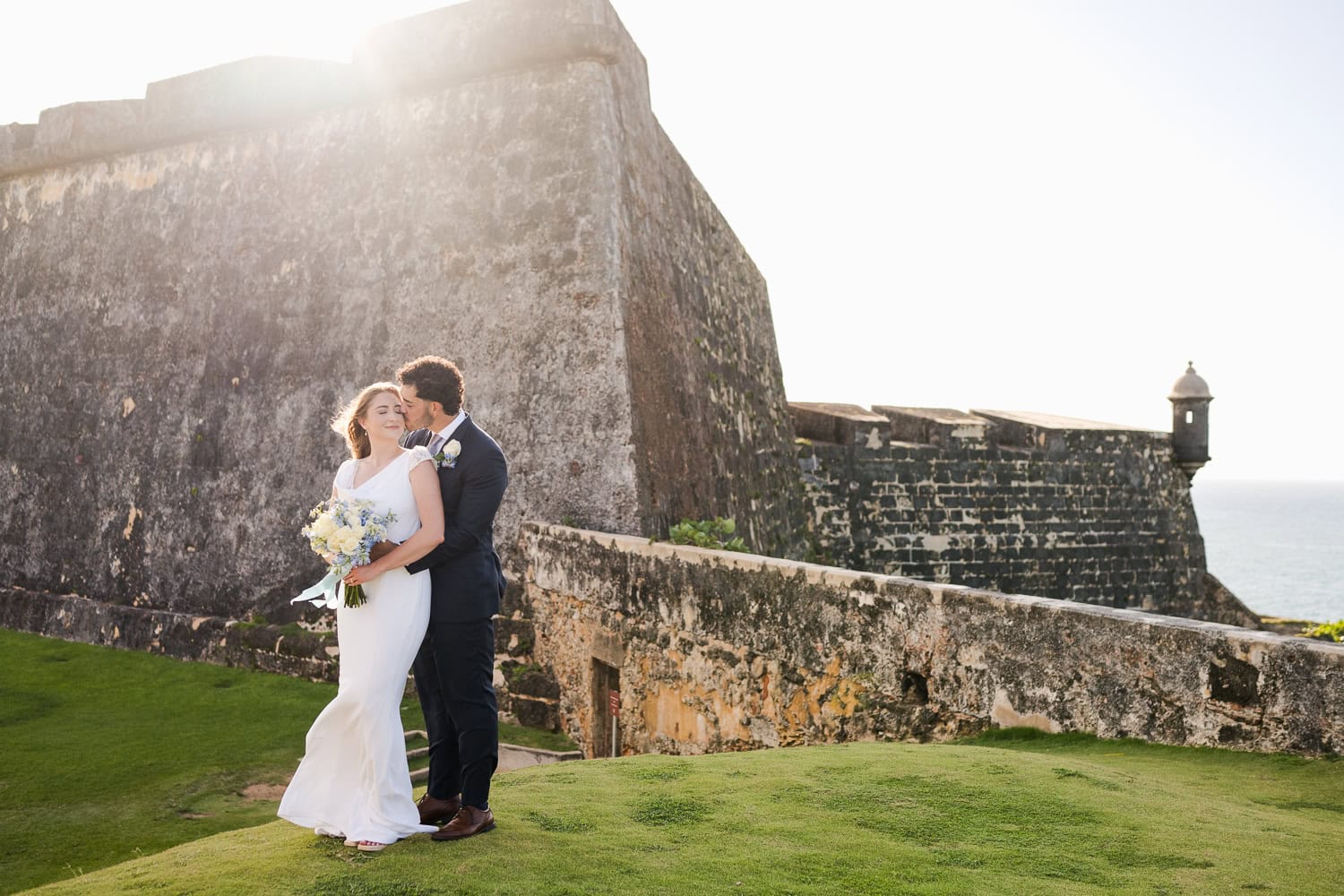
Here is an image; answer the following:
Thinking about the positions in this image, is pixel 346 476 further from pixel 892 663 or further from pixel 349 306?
pixel 349 306

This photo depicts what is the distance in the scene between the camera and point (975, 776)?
4383mm

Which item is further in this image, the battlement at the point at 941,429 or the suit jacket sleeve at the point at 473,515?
the battlement at the point at 941,429

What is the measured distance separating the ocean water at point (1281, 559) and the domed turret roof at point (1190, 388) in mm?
29519

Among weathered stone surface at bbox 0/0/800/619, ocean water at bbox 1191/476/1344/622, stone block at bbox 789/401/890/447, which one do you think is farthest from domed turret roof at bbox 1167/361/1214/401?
ocean water at bbox 1191/476/1344/622

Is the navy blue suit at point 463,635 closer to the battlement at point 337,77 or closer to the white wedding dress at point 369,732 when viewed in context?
the white wedding dress at point 369,732

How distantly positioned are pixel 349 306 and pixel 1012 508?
35.1ft

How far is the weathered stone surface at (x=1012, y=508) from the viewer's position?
1606 centimetres

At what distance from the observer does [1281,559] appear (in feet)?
290

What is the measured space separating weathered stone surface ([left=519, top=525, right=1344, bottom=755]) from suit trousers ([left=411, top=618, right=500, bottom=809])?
8.28 ft

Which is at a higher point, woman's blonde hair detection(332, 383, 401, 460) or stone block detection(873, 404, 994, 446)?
stone block detection(873, 404, 994, 446)

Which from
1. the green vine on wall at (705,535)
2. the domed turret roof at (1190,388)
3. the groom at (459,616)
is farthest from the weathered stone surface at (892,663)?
the domed turret roof at (1190,388)

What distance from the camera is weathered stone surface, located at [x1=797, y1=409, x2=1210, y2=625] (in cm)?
1606

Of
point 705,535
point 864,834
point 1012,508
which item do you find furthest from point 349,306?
point 1012,508

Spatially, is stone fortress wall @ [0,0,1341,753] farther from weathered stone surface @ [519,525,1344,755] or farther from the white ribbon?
the white ribbon
